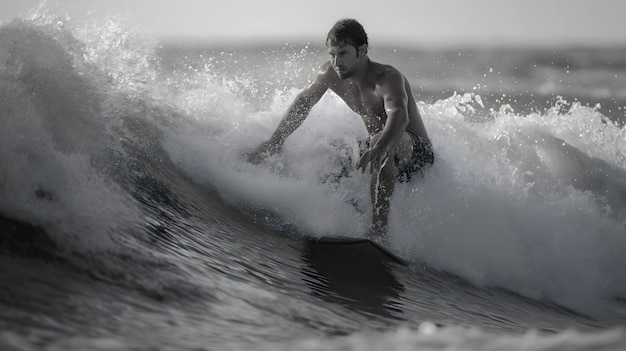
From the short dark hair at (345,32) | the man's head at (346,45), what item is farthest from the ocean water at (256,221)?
the short dark hair at (345,32)

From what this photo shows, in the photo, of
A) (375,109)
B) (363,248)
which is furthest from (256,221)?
(375,109)

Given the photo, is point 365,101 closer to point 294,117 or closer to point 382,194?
point 294,117

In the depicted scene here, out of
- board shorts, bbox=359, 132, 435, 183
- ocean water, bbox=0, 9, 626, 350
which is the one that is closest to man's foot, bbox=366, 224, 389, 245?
ocean water, bbox=0, 9, 626, 350

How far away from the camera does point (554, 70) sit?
18.1 metres

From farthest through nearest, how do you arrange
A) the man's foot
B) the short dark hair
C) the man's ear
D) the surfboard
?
the man's ear < the short dark hair < the man's foot < the surfboard

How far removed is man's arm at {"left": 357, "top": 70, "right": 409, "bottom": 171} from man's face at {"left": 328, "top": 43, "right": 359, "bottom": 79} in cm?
21

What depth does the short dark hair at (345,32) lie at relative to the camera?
409cm

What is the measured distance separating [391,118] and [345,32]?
61 centimetres

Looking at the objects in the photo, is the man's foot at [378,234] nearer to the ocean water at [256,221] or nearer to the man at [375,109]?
the man at [375,109]

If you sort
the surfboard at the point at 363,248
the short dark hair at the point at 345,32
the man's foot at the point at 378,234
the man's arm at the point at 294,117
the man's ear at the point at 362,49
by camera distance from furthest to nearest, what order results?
the man's arm at the point at 294,117
the man's ear at the point at 362,49
the short dark hair at the point at 345,32
the man's foot at the point at 378,234
the surfboard at the point at 363,248

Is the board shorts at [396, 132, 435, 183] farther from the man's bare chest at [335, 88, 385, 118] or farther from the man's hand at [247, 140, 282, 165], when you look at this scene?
the man's hand at [247, 140, 282, 165]

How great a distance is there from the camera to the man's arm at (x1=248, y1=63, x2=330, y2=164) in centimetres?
462

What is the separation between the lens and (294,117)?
468 cm

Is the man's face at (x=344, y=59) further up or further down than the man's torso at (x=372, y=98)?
further up
